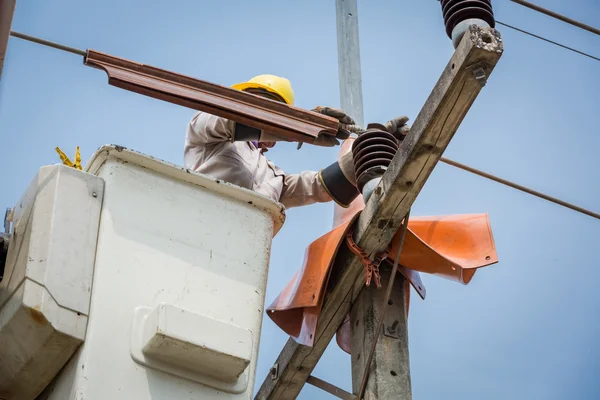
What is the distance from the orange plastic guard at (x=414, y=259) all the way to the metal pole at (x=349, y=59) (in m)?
0.72

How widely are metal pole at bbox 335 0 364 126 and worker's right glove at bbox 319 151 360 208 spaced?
0.19m

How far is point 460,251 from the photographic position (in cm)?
452

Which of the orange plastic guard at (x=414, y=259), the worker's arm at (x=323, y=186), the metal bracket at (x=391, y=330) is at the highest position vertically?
the worker's arm at (x=323, y=186)

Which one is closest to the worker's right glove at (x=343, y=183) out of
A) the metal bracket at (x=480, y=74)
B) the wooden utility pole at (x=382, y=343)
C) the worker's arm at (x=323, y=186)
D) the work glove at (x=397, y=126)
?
the worker's arm at (x=323, y=186)

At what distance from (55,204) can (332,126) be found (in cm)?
133

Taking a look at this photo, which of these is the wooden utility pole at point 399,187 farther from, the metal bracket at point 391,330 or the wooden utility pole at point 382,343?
the metal bracket at point 391,330

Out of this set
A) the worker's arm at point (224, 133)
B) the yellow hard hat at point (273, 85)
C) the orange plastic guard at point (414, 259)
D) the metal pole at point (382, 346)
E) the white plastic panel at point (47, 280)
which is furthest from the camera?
the yellow hard hat at point (273, 85)

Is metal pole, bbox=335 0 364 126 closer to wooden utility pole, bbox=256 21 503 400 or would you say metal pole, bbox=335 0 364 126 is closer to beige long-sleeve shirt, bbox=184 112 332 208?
beige long-sleeve shirt, bbox=184 112 332 208

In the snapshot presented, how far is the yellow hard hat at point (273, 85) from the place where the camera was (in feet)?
18.5

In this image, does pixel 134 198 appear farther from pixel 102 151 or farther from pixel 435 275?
pixel 435 275

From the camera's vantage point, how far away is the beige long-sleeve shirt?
521cm

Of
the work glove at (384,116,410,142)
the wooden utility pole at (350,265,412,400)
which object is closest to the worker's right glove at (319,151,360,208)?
the work glove at (384,116,410,142)

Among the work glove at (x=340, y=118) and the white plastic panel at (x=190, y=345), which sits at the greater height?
the work glove at (x=340, y=118)

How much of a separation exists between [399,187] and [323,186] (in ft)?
3.64
